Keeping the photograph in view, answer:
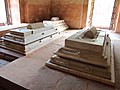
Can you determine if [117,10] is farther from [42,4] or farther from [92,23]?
[42,4]

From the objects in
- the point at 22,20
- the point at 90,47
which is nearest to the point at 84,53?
the point at 90,47

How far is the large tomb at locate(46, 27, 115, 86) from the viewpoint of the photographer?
47.5 inches

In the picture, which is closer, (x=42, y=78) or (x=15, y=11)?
(x=42, y=78)

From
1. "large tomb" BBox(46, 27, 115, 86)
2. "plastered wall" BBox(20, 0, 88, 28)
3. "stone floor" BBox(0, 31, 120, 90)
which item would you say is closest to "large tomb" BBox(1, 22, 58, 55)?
"stone floor" BBox(0, 31, 120, 90)

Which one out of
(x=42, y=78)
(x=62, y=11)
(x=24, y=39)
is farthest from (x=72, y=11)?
(x=42, y=78)

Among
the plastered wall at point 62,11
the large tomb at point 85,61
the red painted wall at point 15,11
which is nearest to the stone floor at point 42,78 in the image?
the large tomb at point 85,61

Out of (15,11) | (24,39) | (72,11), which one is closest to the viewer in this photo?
(24,39)

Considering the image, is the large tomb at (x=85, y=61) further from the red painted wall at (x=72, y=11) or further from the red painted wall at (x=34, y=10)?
the red painted wall at (x=72, y=11)

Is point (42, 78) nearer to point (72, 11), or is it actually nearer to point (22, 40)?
point (22, 40)

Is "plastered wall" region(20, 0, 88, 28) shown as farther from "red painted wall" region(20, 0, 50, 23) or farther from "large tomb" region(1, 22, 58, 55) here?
"large tomb" region(1, 22, 58, 55)

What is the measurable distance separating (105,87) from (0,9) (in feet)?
12.1

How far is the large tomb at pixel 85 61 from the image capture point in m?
1.21

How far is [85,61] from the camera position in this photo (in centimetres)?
129

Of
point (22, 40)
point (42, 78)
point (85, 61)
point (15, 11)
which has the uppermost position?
point (15, 11)
